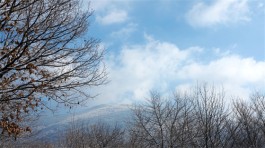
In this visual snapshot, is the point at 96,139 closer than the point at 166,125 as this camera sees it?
A: No

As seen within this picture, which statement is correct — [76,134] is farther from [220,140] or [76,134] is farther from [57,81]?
[57,81]

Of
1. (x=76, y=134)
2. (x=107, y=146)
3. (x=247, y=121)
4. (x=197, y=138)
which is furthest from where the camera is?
(x=76, y=134)

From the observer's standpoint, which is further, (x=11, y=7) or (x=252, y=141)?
(x=252, y=141)

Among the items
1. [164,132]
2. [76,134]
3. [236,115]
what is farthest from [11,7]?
[76,134]

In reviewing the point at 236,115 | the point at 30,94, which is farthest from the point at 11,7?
the point at 236,115

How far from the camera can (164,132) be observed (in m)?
26.8

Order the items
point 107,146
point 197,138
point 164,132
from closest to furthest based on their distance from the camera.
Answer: point 197,138 → point 164,132 → point 107,146

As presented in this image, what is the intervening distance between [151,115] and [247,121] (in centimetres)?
824

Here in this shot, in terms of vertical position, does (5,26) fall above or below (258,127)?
above

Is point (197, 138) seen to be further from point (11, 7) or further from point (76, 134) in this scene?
point (76, 134)

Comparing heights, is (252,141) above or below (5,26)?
below

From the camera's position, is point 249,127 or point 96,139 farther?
point 96,139

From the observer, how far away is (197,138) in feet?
75.3

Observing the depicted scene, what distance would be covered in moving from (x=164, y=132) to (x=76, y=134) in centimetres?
1797
